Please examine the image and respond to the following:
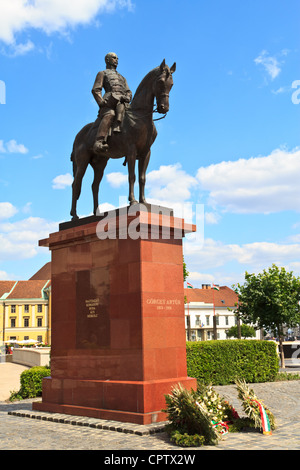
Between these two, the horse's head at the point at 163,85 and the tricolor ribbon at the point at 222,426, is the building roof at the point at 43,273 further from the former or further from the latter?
the tricolor ribbon at the point at 222,426

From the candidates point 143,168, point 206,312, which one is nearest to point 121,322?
point 143,168

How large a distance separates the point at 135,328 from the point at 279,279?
2184 centimetres

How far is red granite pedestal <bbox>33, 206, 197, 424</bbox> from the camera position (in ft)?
30.0

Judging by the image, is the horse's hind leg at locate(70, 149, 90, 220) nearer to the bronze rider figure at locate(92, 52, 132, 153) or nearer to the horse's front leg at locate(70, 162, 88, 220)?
the horse's front leg at locate(70, 162, 88, 220)

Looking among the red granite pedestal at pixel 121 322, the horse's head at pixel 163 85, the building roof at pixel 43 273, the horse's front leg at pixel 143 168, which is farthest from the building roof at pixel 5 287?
the horse's head at pixel 163 85

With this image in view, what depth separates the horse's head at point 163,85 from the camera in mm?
9984

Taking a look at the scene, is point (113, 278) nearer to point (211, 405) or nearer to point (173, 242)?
point (173, 242)

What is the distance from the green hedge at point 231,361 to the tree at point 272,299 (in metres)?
8.73

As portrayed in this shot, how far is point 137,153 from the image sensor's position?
10.9m

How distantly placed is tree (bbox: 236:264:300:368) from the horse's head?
68.2 ft

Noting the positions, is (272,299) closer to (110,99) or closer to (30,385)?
(30,385)

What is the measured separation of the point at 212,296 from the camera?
8962cm

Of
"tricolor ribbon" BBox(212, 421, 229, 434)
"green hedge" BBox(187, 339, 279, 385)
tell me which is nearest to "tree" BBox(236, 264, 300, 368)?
"green hedge" BBox(187, 339, 279, 385)

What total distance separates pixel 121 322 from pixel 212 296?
81625 millimetres
